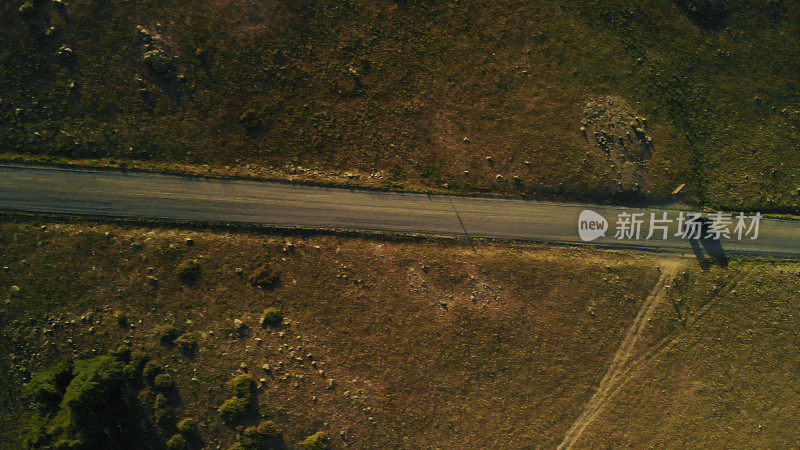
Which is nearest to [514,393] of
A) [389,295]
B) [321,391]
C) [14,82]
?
[389,295]

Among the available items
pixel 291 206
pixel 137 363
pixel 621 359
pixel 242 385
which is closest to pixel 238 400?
pixel 242 385

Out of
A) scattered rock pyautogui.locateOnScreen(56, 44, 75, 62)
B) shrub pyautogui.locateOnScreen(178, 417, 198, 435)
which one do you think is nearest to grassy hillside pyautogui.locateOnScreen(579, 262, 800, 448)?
shrub pyautogui.locateOnScreen(178, 417, 198, 435)

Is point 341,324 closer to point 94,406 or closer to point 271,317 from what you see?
point 271,317

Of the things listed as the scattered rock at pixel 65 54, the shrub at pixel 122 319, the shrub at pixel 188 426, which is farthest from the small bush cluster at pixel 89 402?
the scattered rock at pixel 65 54

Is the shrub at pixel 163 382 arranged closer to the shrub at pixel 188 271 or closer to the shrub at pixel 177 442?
the shrub at pixel 177 442

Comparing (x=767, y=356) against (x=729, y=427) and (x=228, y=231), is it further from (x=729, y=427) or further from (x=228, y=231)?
(x=228, y=231)

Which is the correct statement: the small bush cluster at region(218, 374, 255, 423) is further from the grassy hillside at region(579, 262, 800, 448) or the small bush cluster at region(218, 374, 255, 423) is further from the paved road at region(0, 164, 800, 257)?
the grassy hillside at region(579, 262, 800, 448)
